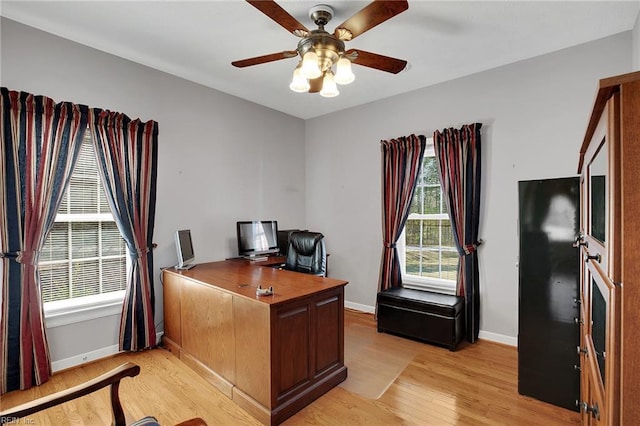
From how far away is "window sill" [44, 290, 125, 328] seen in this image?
2623 millimetres

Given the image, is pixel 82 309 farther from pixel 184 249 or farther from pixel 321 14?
pixel 321 14

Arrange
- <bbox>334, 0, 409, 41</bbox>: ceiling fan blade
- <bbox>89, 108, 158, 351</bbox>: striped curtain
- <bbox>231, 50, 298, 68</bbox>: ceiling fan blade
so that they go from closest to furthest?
<bbox>334, 0, 409, 41</bbox>: ceiling fan blade < <bbox>231, 50, 298, 68</bbox>: ceiling fan blade < <bbox>89, 108, 158, 351</bbox>: striped curtain

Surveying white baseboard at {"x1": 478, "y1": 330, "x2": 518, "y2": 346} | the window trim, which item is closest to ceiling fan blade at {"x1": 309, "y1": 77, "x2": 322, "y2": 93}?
the window trim

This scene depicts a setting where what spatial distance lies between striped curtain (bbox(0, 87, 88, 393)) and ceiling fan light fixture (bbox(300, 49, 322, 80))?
2.20 metres

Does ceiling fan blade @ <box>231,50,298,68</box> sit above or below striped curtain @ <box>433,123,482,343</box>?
above

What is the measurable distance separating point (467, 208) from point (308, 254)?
183 cm

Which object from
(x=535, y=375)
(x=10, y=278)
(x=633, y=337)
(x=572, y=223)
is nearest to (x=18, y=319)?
(x=10, y=278)

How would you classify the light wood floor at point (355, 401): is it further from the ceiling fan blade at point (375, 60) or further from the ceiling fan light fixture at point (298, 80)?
the ceiling fan blade at point (375, 60)

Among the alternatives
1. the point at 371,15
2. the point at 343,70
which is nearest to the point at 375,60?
the point at 343,70

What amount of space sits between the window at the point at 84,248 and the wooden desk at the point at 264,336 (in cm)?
72

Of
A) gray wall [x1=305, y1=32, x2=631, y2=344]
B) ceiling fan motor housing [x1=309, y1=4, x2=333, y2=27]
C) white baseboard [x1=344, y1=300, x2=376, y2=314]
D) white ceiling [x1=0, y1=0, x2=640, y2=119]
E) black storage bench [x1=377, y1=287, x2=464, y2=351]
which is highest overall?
white ceiling [x1=0, y1=0, x2=640, y2=119]

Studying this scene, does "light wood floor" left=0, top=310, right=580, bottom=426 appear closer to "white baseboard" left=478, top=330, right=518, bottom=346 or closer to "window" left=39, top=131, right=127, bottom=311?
"white baseboard" left=478, top=330, right=518, bottom=346

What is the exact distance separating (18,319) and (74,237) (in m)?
0.76

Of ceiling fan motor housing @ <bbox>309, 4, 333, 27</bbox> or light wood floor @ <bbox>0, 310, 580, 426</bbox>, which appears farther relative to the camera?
ceiling fan motor housing @ <bbox>309, 4, 333, 27</bbox>
